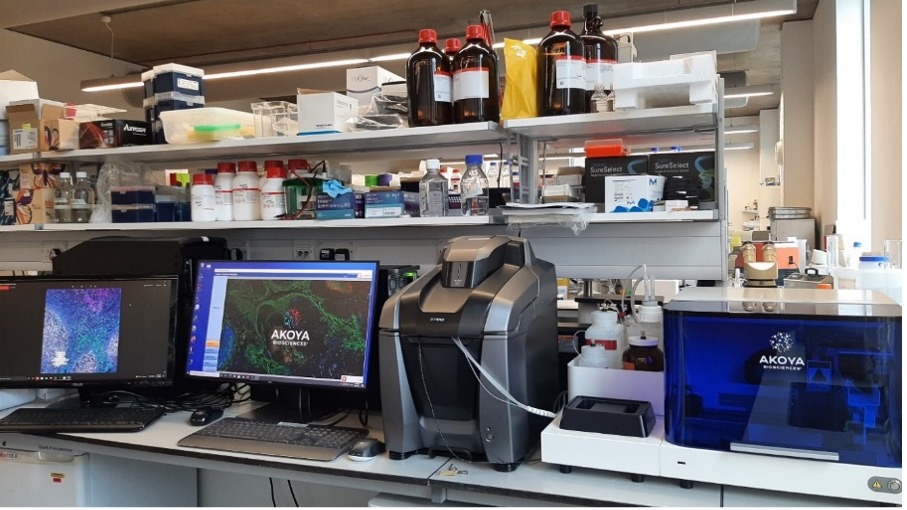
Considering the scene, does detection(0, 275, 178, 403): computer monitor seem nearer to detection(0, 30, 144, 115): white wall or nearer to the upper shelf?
the upper shelf

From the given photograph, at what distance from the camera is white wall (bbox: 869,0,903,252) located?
351 cm

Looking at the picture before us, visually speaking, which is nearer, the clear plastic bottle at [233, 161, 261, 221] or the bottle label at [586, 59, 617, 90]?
the bottle label at [586, 59, 617, 90]

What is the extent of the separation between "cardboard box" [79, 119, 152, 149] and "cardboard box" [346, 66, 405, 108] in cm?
77

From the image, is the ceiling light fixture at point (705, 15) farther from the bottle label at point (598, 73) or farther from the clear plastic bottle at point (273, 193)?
the bottle label at point (598, 73)

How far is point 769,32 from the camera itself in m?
7.32

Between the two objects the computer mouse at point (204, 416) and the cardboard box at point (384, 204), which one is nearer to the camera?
the computer mouse at point (204, 416)

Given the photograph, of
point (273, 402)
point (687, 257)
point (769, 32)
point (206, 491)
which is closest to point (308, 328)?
point (273, 402)

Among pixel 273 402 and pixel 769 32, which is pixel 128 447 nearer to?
pixel 273 402

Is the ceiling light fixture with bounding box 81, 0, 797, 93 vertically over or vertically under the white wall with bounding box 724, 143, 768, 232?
over

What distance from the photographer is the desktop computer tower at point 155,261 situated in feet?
6.68

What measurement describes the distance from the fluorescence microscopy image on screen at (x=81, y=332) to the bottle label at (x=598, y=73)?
144cm

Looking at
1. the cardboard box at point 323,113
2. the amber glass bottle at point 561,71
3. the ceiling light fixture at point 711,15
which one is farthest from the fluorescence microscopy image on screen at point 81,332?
the ceiling light fixture at point 711,15

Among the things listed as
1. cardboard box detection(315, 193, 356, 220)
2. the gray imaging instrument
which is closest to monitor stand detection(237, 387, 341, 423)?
the gray imaging instrument

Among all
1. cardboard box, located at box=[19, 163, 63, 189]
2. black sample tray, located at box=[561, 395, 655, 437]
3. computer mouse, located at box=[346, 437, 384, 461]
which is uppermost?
cardboard box, located at box=[19, 163, 63, 189]
